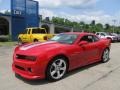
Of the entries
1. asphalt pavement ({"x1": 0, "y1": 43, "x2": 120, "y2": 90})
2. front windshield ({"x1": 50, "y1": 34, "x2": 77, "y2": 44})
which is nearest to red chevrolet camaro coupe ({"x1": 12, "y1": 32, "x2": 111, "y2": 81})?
front windshield ({"x1": 50, "y1": 34, "x2": 77, "y2": 44})

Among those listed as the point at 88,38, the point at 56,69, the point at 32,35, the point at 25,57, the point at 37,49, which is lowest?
the point at 32,35

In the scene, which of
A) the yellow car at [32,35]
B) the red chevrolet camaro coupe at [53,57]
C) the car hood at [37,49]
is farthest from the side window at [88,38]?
the yellow car at [32,35]

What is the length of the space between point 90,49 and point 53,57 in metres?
2.29

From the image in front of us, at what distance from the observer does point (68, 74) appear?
7.75 meters

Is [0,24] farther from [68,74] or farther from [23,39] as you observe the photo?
[68,74]

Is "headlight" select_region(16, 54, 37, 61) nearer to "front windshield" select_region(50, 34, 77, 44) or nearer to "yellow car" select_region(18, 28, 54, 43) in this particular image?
"front windshield" select_region(50, 34, 77, 44)

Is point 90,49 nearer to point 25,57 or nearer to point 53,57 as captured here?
point 53,57

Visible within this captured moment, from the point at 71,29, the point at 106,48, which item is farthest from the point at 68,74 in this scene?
the point at 71,29

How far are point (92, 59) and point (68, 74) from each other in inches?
65.0

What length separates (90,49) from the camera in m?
8.74

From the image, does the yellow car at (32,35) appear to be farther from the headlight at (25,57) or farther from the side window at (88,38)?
the headlight at (25,57)

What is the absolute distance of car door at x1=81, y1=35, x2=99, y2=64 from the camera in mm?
8495

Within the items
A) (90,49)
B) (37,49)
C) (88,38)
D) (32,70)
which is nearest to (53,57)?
(37,49)

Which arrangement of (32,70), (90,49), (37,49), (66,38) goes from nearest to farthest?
(32,70), (37,49), (66,38), (90,49)
